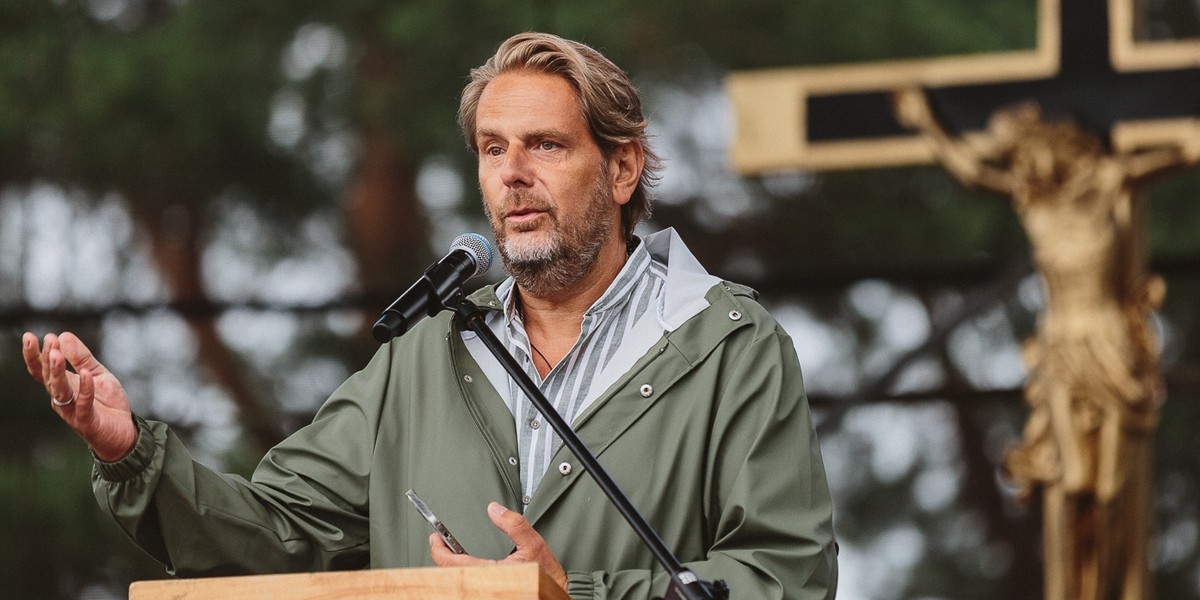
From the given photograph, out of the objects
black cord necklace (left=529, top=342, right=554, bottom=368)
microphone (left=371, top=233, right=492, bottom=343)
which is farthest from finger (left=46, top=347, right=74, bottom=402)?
black cord necklace (left=529, top=342, right=554, bottom=368)

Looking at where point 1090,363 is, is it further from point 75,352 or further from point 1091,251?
point 75,352

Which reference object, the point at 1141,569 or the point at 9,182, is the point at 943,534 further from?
the point at 9,182

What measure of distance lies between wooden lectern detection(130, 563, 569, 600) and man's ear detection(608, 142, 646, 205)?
35.5 inches

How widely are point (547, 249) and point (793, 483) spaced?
1.66 ft

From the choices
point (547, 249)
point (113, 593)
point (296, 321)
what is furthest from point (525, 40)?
point (113, 593)

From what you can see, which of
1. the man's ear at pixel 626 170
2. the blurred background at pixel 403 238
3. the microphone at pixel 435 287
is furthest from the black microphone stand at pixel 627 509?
the blurred background at pixel 403 238

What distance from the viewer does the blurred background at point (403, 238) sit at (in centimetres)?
562

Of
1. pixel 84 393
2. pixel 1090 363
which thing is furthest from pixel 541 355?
pixel 1090 363

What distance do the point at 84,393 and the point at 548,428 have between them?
2.15 ft

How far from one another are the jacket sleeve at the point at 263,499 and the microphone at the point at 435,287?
0.38 meters

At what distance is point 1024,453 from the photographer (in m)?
4.80

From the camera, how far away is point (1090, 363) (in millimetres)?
4738

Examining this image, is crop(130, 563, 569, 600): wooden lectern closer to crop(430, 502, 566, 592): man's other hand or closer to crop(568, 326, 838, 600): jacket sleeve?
crop(430, 502, 566, 592): man's other hand

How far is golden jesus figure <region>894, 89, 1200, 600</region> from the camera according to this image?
15.5ft
